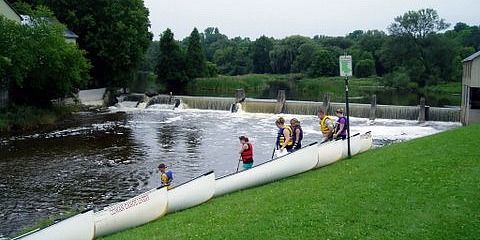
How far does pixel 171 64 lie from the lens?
79375 millimetres

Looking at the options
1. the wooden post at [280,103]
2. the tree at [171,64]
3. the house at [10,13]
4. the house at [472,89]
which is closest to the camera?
the house at [472,89]

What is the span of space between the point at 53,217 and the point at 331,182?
9224mm

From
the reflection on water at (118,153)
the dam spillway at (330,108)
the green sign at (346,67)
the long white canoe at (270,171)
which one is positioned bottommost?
the reflection on water at (118,153)

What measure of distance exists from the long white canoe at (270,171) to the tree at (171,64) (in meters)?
64.6

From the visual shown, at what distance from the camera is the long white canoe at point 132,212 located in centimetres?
1183

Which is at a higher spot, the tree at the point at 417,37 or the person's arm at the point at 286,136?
the tree at the point at 417,37

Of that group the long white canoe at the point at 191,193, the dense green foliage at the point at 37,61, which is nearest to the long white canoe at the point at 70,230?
the long white canoe at the point at 191,193

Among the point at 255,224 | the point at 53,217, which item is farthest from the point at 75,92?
the point at 255,224

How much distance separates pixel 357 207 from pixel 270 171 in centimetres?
508

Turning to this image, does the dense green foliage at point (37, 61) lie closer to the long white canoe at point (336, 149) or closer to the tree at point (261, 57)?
the long white canoe at point (336, 149)

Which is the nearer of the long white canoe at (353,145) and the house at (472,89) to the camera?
the long white canoe at (353,145)

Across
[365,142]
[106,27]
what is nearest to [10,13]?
[106,27]

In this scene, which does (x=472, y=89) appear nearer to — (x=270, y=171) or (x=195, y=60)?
(x=270, y=171)

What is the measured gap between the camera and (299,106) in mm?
44469
